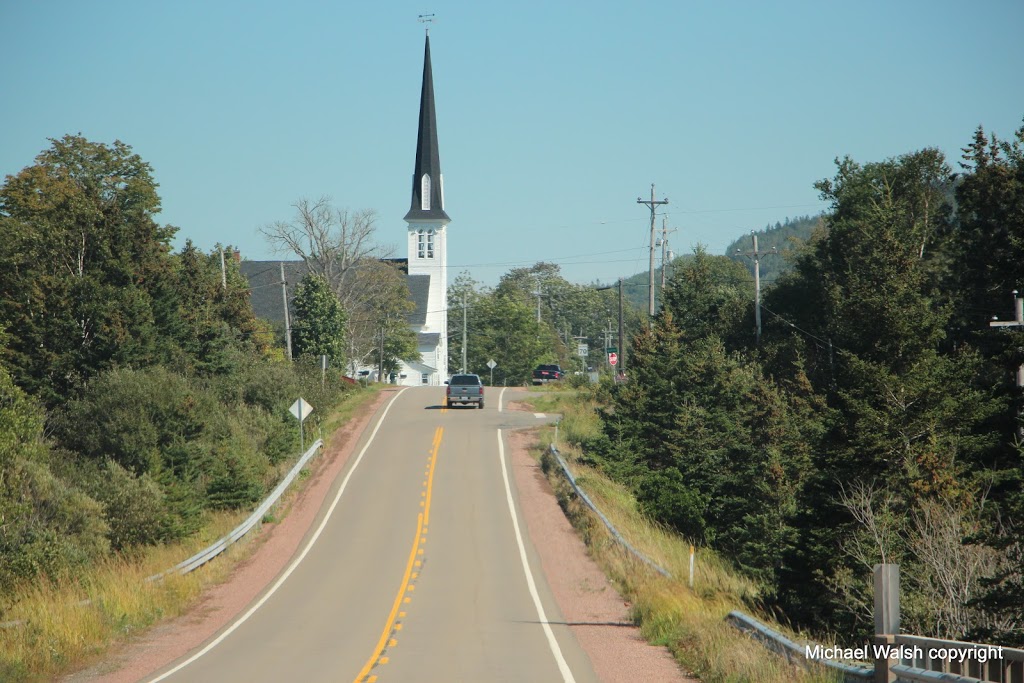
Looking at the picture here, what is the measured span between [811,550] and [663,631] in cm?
670

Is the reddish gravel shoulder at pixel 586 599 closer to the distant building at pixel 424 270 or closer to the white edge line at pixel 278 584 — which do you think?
the white edge line at pixel 278 584

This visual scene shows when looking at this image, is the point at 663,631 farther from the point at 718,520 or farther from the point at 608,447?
the point at 608,447

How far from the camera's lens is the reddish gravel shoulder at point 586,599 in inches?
671

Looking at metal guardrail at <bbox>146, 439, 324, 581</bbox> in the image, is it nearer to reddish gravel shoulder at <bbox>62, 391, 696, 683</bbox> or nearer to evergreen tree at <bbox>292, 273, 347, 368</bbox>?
reddish gravel shoulder at <bbox>62, 391, 696, 683</bbox>

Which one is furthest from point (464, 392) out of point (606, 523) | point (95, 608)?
point (95, 608)

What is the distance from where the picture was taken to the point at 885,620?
35.5ft

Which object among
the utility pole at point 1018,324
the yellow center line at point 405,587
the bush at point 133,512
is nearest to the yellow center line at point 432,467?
the yellow center line at point 405,587

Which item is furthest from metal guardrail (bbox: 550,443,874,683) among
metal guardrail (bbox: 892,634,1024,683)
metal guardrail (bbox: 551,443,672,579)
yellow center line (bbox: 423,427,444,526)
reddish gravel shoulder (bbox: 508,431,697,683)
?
yellow center line (bbox: 423,427,444,526)

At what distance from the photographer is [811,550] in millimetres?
24781

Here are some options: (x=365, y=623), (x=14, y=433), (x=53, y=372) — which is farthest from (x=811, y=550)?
(x=53, y=372)

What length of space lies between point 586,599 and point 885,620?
14.5m

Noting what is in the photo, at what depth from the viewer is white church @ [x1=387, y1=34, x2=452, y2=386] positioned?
110750 millimetres

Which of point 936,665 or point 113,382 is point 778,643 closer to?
point 936,665

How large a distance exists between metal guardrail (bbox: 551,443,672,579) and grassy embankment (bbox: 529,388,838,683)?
0.18 metres
